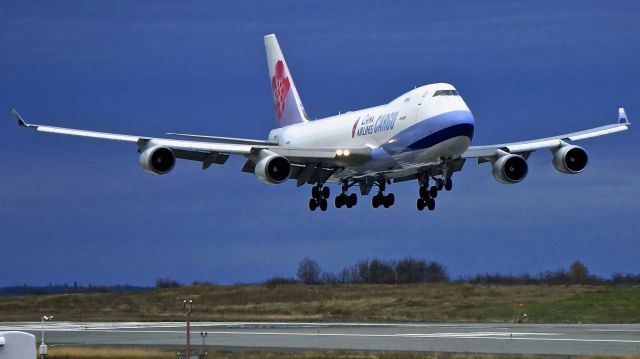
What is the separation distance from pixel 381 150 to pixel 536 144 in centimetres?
1118

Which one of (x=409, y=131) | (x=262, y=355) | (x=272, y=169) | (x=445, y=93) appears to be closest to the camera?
(x=262, y=355)

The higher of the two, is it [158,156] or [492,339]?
[158,156]

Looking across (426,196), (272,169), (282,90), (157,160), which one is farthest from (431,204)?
(282,90)

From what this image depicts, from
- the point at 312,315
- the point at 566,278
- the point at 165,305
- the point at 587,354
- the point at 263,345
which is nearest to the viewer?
the point at 587,354

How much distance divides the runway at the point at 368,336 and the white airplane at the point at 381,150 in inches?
316

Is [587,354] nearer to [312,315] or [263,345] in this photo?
[263,345]

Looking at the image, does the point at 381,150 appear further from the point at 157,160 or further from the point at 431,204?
the point at 157,160

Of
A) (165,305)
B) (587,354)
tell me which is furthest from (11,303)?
(587,354)

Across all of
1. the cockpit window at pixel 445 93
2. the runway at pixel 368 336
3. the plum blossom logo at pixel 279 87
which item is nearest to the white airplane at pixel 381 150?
the cockpit window at pixel 445 93

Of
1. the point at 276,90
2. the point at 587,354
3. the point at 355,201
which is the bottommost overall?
the point at 587,354

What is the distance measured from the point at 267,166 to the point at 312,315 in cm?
2833

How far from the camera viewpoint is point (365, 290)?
365 ft

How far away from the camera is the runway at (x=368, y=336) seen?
194 ft

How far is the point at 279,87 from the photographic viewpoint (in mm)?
97875
